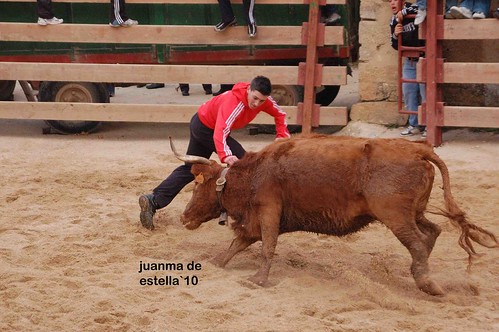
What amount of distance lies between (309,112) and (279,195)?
16.5ft

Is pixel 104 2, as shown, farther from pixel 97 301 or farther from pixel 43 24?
pixel 97 301

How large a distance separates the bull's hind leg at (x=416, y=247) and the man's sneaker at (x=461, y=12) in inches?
210

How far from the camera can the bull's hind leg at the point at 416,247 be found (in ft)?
22.4

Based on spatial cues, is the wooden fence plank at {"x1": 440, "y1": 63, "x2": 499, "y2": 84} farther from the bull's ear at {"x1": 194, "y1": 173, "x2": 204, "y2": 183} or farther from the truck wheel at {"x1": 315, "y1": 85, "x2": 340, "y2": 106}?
the bull's ear at {"x1": 194, "y1": 173, "x2": 204, "y2": 183}

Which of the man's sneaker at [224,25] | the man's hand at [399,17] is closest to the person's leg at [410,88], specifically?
the man's hand at [399,17]

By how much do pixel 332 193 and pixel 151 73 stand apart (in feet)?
19.6

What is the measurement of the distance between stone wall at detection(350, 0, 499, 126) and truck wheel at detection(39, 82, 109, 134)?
3559 millimetres

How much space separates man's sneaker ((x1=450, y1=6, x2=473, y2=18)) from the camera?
1151cm

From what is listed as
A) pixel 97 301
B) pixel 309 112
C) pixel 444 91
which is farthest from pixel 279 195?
pixel 444 91

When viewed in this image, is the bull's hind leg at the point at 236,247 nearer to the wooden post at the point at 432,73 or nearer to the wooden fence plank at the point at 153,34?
the wooden post at the point at 432,73

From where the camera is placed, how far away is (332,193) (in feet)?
23.1

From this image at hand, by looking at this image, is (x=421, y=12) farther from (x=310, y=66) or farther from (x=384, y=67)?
(x=310, y=66)

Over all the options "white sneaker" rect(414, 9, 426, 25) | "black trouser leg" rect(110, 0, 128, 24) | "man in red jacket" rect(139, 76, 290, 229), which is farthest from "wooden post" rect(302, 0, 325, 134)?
"man in red jacket" rect(139, 76, 290, 229)

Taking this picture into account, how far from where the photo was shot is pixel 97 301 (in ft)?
21.6
